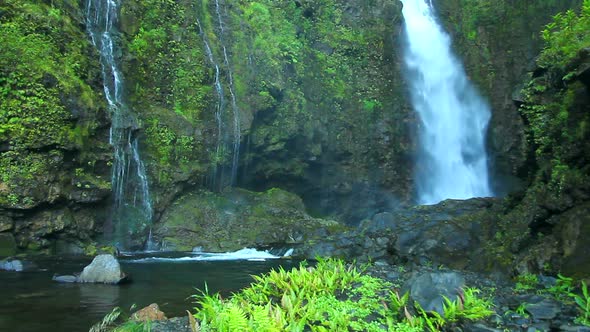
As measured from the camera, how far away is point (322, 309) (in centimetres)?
661

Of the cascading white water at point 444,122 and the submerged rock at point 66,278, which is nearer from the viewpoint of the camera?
the submerged rock at point 66,278

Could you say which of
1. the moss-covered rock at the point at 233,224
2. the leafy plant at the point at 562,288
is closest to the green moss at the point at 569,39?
the leafy plant at the point at 562,288

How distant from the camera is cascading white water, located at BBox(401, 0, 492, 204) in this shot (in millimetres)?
26703

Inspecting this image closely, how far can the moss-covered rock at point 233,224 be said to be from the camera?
19547 millimetres

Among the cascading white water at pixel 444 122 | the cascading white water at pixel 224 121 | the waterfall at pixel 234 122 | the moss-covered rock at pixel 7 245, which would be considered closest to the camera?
the moss-covered rock at pixel 7 245

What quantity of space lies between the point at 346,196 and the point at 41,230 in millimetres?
15540

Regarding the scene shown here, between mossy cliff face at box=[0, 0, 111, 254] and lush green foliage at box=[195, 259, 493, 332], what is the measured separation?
11.0 metres

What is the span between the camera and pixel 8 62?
637 inches

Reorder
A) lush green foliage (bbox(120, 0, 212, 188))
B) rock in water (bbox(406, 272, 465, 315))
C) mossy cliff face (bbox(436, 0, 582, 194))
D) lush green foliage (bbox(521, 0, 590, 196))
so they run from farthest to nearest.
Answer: mossy cliff face (bbox(436, 0, 582, 194)) → lush green foliage (bbox(120, 0, 212, 188)) → lush green foliage (bbox(521, 0, 590, 196)) → rock in water (bbox(406, 272, 465, 315))

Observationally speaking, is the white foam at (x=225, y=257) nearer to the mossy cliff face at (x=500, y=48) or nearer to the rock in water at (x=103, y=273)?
A: the rock in water at (x=103, y=273)

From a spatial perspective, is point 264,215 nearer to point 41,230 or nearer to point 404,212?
point 404,212

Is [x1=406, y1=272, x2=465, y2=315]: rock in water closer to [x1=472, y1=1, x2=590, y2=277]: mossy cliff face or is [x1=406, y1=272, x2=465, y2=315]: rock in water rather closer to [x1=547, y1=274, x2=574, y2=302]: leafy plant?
[x1=547, y1=274, x2=574, y2=302]: leafy plant

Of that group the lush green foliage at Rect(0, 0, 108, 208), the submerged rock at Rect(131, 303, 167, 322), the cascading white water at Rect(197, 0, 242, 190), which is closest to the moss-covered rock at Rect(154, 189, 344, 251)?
the cascading white water at Rect(197, 0, 242, 190)

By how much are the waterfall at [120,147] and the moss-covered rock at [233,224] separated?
1.22m
